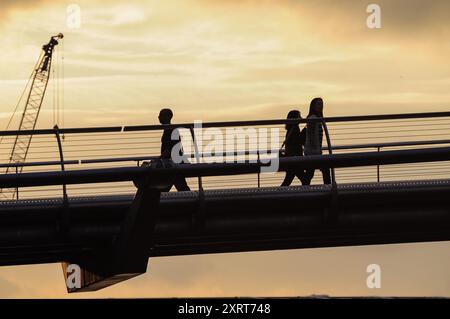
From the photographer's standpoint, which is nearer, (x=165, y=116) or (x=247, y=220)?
(x=247, y=220)

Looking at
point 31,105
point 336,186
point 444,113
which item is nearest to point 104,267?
point 336,186

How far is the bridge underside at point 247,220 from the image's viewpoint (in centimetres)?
2266

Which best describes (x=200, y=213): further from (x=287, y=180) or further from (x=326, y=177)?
(x=326, y=177)

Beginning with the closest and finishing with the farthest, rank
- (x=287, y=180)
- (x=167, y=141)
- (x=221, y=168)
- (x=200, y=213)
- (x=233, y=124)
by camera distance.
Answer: (x=221, y=168)
(x=200, y=213)
(x=167, y=141)
(x=287, y=180)
(x=233, y=124)

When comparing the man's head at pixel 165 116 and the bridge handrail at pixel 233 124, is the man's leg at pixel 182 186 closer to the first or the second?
the bridge handrail at pixel 233 124

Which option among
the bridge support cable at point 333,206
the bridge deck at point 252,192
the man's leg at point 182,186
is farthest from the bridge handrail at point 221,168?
the man's leg at point 182,186

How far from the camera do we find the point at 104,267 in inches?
781

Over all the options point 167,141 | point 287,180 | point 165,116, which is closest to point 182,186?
point 167,141

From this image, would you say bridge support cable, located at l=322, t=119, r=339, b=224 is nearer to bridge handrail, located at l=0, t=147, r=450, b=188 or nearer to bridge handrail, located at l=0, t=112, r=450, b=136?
bridge handrail, located at l=0, t=112, r=450, b=136

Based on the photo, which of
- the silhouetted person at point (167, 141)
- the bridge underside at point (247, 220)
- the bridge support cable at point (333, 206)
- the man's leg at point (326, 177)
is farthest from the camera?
the man's leg at point (326, 177)

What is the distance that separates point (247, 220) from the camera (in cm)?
2341

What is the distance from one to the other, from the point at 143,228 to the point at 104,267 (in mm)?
2078

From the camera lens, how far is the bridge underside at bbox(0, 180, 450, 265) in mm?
22656

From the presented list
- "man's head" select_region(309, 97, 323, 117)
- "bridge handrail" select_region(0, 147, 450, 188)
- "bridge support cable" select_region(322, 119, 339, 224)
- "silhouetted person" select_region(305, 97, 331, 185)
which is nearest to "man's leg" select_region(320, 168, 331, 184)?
"silhouetted person" select_region(305, 97, 331, 185)
